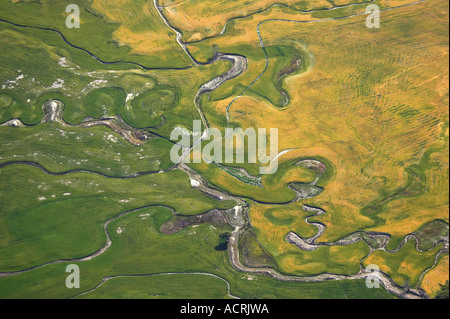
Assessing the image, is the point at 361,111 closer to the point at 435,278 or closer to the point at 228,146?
the point at 228,146

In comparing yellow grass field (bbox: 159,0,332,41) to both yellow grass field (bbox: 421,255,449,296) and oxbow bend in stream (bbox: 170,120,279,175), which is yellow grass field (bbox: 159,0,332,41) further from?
yellow grass field (bbox: 421,255,449,296)

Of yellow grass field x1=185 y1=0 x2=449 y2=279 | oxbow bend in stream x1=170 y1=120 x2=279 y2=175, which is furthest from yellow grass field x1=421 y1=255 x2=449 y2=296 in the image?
oxbow bend in stream x1=170 y1=120 x2=279 y2=175

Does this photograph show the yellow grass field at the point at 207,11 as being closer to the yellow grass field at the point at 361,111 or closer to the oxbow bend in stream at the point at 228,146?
the yellow grass field at the point at 361,111

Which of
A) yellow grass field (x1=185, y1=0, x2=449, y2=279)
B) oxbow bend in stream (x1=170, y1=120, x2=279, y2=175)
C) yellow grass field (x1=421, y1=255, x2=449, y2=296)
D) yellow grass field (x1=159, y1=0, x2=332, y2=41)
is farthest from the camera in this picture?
yellow grass field (x1=159, y1=0, x2=332, y2=41)

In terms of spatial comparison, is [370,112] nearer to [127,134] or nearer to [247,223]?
[247,223]

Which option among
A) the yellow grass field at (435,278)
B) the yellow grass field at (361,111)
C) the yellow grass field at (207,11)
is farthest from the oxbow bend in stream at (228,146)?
the yellow grass field at (435,278)

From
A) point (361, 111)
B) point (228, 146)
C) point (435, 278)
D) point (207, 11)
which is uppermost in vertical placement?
point (207, 11)

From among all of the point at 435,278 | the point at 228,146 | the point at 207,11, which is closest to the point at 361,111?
the point at 228,146

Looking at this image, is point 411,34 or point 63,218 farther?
point 411,34

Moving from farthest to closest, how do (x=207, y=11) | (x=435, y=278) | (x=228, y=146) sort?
Result: (x=207, y=11) → (x=228, y=146) → (x=435, y=278)

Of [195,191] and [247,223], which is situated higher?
[195,191]

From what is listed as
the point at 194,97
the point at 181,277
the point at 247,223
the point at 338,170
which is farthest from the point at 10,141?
the point at 338,170
